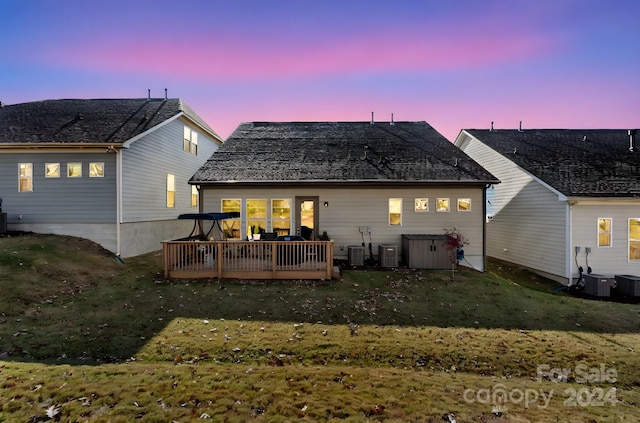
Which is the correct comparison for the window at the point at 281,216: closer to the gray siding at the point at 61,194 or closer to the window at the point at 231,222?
the window at the point at 231,222

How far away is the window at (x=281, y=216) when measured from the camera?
1241cm

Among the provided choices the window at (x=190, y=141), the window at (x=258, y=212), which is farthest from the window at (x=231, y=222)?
the window at (x=190, y=141)

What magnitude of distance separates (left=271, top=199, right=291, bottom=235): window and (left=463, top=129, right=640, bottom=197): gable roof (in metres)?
11.4

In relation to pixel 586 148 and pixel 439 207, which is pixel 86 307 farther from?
pixel 586 148

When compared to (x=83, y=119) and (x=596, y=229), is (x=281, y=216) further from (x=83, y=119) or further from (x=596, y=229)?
(x=596, y=229)

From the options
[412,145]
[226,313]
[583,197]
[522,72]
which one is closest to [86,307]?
[226,313]

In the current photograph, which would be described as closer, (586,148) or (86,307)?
(86,307)

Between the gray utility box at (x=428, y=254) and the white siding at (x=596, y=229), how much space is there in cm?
535

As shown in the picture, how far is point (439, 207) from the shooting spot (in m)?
12.1

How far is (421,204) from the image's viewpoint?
12172mm

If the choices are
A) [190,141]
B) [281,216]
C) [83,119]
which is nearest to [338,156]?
[281,216]

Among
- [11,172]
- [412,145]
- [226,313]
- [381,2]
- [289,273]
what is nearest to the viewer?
[226,313]

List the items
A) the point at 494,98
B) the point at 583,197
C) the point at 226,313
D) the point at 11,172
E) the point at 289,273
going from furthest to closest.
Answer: the point at 494,98
the point at 11,172
the point at 583,197
the point at 289,273
the point at 226,313

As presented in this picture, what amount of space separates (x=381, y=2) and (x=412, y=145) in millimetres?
6952
